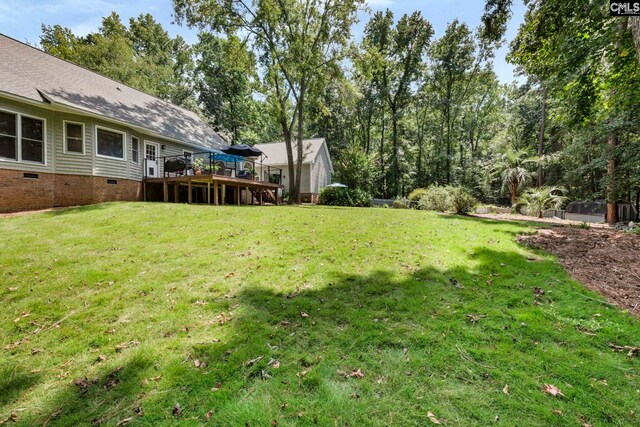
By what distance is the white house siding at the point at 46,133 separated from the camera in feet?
32.6

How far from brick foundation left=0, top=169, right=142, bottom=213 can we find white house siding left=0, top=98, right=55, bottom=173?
0.62 ft

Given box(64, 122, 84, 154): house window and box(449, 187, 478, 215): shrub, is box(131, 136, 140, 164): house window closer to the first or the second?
box(64, 122, 84, 154): house window

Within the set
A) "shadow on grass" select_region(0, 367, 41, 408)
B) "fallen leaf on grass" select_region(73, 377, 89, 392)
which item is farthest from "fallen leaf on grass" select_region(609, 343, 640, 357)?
"shadow on grass" select_region(0, 367, 41, 408)

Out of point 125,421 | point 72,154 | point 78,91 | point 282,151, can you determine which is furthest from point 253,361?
point 282,151

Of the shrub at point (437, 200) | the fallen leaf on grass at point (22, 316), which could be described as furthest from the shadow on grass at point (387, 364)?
the shrub at point (437, 200)

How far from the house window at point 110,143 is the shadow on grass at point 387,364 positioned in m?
12.4

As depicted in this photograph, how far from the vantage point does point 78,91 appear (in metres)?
12.5

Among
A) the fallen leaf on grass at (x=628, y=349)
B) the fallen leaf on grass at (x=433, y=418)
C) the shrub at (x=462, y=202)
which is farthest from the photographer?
the shrub at (x=462, y=202)

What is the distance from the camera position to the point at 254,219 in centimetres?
940

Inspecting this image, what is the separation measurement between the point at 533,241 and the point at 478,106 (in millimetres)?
31704

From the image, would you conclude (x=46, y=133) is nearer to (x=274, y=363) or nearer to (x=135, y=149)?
(x=135, y=149)

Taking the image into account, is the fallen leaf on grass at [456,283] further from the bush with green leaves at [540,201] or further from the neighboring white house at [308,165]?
the neighboring white house at [308,165]

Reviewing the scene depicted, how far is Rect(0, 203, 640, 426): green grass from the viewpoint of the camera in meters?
2.46

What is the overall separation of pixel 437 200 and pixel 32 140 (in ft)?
58.9
